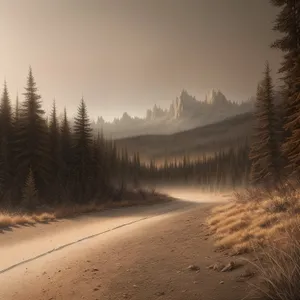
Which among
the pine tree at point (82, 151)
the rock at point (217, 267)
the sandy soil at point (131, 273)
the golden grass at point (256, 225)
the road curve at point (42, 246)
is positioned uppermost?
the pine tree at point (82, 151)

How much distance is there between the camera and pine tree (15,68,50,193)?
3412 centimetres

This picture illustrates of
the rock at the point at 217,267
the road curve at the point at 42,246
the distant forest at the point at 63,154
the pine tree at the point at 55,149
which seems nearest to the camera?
the rock at the point at 217,267

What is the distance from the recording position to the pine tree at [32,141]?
34.1 metres

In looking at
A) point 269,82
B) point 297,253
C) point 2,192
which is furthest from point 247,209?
point 2,192

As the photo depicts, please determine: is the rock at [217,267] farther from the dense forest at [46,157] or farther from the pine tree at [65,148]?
the pine tree at [65,148]

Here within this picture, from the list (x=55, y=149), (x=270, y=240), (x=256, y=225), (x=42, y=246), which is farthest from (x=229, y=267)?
(x=55, y=149)

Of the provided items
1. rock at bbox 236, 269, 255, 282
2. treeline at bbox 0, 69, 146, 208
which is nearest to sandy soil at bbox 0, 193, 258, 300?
rock at bbox 236, 269, 255, 282

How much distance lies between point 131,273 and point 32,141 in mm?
30050

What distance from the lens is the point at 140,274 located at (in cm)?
733

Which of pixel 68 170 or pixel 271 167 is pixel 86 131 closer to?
pixel 68 170

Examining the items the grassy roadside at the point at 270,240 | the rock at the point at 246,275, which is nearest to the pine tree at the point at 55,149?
the grassy roadside at the point at 270,240

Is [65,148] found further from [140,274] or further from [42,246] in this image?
[140,274]

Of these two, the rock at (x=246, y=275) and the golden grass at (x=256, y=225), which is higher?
the golden grass at (x=256, y=225)

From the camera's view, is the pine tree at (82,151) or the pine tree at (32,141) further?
the pine tree at (82,151)
